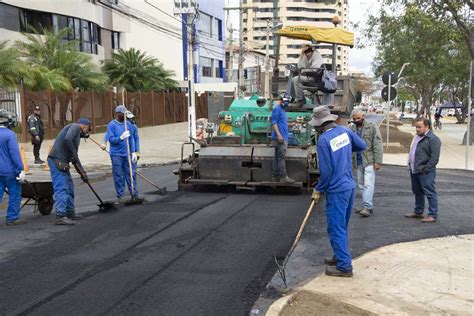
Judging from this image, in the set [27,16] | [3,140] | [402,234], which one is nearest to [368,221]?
[402,234]

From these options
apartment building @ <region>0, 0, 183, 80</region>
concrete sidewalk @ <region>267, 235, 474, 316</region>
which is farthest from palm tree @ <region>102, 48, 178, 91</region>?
concrete sidewalk @ <region>267, 235, 474, 316</region>

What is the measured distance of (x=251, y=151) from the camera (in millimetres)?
9453

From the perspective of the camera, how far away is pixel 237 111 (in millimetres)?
10875

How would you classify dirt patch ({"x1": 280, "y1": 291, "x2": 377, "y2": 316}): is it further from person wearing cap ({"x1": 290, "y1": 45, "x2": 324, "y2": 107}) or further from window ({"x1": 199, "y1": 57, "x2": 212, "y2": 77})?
window ({"x1": 199, "y1": 57, "x2": 212, "y2": 77})

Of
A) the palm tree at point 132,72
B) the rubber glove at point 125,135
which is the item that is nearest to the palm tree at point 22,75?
the palm tree at point 132,72

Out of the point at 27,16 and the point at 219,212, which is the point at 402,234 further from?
the point at 27,16

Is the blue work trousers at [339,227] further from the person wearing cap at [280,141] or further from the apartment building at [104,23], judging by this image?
the apartment building at [104,23]

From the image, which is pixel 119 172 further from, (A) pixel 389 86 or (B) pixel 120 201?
(A) pixel 389 86

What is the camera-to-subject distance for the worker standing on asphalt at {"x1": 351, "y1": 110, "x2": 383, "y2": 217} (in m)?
7.84

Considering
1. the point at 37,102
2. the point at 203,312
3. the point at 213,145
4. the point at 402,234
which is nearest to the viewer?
the point at 203,312

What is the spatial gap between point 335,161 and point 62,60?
914 inches

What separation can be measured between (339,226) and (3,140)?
5.13 meters

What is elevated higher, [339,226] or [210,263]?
[339,226]

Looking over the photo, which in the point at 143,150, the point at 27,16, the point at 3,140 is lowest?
the point at 143,150
